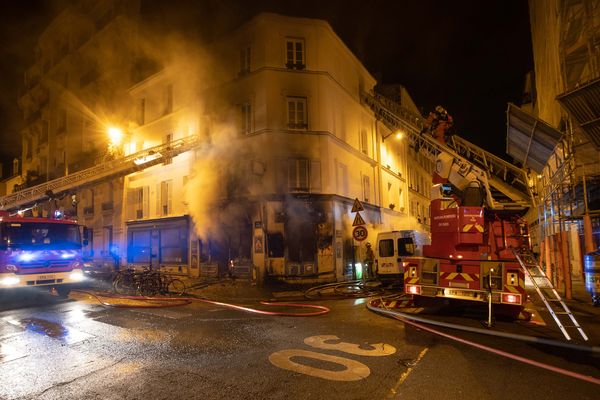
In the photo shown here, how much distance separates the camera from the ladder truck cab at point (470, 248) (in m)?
7.21

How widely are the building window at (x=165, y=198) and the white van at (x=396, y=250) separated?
41.9ft

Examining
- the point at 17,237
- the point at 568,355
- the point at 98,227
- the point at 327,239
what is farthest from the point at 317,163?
the point at 98,227

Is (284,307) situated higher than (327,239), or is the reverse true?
(327,239)

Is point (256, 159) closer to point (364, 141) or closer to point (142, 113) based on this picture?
point (364, 141)

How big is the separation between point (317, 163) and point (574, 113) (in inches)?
398

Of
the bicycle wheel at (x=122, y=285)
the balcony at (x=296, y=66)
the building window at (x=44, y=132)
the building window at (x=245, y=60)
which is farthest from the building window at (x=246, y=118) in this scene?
the building window at (x=44, y=132)

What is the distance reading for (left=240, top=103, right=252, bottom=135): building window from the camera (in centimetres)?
1802

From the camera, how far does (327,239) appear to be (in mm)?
16797

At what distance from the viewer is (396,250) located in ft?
45.5

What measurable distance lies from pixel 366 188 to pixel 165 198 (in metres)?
11.8

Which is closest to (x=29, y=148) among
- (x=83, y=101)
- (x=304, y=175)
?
(x=83, y=101)

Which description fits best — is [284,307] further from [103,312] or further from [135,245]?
[135,245]

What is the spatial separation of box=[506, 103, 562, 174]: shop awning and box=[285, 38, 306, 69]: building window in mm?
9718

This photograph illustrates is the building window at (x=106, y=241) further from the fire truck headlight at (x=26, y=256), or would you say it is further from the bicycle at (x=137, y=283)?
the fire truck headlight at (x=26, y=256)
